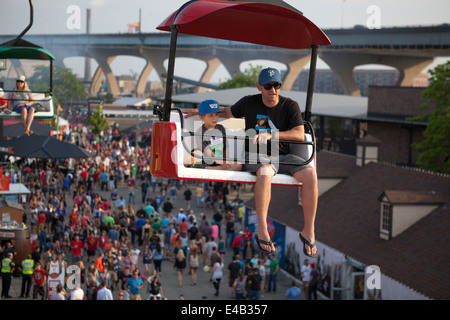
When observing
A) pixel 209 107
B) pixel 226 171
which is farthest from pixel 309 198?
pixel 209 107

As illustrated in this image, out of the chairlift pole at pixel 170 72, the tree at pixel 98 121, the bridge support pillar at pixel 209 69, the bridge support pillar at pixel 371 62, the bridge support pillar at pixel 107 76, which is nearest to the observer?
the chairlift pole at pixel 170 72

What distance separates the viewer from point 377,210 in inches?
1059

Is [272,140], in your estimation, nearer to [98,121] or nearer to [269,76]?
[269,76]

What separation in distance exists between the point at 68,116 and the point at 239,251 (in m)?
75.0

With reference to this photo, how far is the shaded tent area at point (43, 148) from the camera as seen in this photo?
2679 cm

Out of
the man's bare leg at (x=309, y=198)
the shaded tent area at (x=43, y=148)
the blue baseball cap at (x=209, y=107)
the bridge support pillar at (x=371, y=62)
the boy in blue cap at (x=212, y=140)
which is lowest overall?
the shaded tent area at (x=43, y=148)

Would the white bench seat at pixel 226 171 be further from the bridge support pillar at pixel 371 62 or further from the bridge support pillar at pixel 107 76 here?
the bridge support pillar at pixel 107 76

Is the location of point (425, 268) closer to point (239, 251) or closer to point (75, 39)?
point (239, 251)

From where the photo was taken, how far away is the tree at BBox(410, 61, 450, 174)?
35.4 meters

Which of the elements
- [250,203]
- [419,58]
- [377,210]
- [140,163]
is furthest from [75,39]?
[377,210]

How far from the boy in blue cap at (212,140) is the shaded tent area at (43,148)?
69.1ft

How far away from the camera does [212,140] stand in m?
6.12

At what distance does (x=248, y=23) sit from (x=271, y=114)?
99cm

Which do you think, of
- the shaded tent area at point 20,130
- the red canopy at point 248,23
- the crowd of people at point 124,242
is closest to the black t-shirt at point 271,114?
the red canopy at point 248,23
